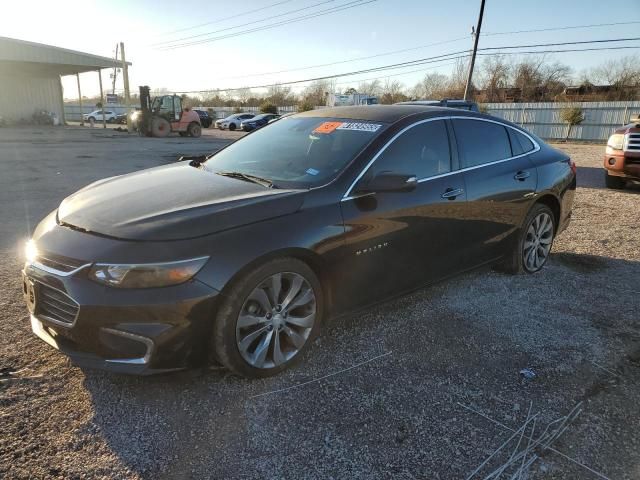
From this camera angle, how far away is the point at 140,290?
97.3 inches

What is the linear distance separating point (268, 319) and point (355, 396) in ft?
2.25

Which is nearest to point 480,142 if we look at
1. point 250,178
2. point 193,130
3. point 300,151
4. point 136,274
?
point 300,151

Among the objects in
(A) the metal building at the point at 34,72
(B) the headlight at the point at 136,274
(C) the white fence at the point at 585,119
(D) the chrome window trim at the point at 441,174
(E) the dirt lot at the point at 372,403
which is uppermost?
(A) the metal building at the point at 34,72

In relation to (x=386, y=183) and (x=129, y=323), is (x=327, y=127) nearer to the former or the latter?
(x=386, y=183)

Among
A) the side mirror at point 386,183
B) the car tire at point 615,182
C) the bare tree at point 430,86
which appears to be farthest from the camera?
the bare tree at point 430,86

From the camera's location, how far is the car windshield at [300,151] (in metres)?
3.36

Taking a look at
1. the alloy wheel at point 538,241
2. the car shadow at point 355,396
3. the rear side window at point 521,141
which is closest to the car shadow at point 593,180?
the alloy wheel at point 538,241

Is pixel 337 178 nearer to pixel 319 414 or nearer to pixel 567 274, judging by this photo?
pixel 319 414

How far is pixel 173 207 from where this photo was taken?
286 centimetres

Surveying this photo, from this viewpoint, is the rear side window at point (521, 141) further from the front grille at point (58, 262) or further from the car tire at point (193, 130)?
the car tire at point (193, 130)

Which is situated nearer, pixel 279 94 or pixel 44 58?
pixel 44 58

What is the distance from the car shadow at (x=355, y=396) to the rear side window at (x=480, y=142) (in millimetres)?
1302

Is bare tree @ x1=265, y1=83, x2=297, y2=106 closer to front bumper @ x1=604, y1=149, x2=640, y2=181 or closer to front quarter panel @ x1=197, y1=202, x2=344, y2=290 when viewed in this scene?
front bumper @ x1=604, y1=149, x2=640, y2=181

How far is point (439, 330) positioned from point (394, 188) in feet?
3.97
